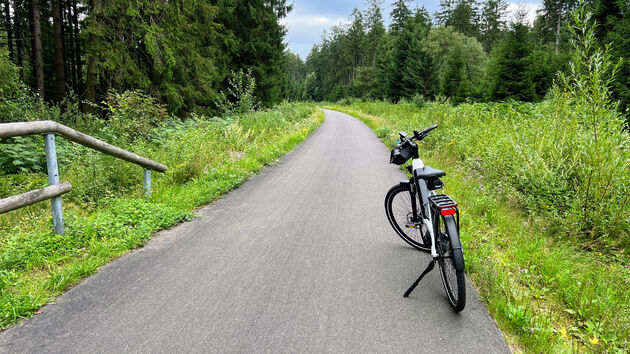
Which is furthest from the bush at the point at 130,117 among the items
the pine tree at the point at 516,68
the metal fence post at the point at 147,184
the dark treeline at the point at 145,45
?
the pine tree at the point at 516,68

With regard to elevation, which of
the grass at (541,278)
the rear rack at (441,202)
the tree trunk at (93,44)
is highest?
the tree trunk at (93,44)

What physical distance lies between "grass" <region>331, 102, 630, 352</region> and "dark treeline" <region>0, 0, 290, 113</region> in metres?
9.55

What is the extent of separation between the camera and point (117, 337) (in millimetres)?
2342

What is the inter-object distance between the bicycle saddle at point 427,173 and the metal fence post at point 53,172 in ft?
13.0

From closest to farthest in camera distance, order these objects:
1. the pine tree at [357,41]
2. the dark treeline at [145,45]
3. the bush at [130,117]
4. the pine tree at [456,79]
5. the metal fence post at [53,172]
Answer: the metal fence post at [53,172]
the bush at [130,117]
the dark treeline at [145,45]
the pine tree at [456,79]
the pine tree at [357,41]

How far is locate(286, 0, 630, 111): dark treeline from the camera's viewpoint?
23.0 meters

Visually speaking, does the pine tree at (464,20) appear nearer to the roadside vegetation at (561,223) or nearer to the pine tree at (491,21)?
the pine tree at (491,21)

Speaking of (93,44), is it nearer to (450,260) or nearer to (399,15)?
(450,260)

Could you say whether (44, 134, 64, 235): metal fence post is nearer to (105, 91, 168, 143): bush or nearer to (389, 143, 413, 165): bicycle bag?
(105, 91, 168, 143): bush

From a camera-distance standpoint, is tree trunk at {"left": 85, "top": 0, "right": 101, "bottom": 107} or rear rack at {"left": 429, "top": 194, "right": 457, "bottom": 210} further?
tree trunk at {"left": 85, "top": 0, "right": 101, "bottom": 107}

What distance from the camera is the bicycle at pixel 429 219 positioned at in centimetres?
262

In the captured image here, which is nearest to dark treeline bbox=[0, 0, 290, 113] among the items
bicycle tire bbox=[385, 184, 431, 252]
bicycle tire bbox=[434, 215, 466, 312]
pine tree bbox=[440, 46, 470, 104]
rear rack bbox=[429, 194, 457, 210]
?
bicycle tire bbox=[385, 184, 431, 252]

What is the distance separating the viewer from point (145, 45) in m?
10.5

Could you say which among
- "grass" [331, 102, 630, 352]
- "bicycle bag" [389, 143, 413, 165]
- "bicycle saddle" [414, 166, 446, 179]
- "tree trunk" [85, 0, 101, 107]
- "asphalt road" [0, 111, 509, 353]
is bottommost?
"asphalt road" [0, 111, 509, 353]
